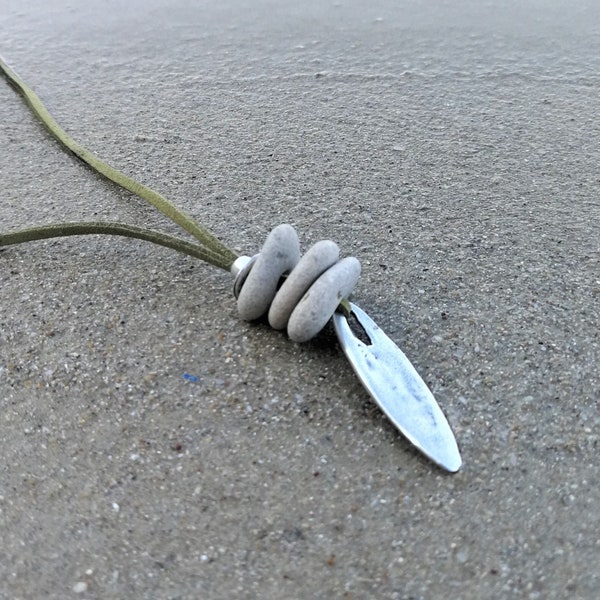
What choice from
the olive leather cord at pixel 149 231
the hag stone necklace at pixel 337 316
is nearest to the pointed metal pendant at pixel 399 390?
the hag stone necklace at pixel 337 316

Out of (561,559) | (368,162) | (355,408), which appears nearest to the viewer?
(561,559)

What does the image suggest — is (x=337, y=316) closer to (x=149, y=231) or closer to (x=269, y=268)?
(x=269, y=268)

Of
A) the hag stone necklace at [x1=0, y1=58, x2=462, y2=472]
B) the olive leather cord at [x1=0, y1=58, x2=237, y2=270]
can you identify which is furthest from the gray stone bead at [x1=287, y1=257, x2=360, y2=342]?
the olive leather cord at [x1=0, y1=58, x2=237, y2=270]

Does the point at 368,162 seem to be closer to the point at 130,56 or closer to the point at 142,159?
the point at 142,159

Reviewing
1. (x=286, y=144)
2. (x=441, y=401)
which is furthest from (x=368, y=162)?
(x=441, y=401)

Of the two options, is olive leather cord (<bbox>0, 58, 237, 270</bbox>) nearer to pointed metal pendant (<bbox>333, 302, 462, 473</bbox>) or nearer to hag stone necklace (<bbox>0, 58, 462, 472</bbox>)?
hag stone necklace (<bbox>0, 58, 462, 472</bbox>)

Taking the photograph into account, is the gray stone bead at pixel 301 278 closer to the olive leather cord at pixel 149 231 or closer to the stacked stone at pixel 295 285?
the stacked stone at pixel 295 285
